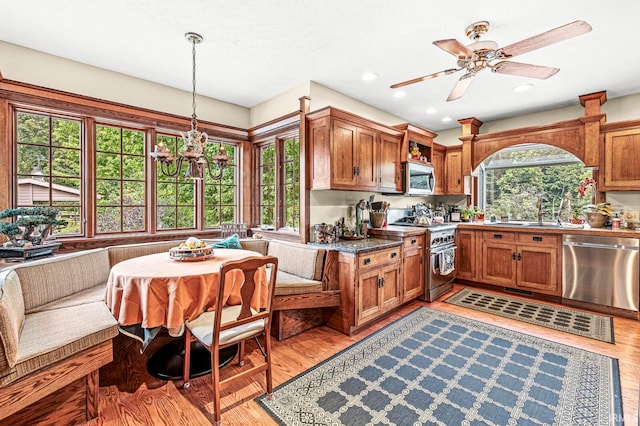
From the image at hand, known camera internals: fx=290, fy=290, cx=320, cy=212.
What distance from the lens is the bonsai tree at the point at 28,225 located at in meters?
2.30

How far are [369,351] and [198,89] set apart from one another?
3.63 metres

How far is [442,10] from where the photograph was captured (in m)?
2.21

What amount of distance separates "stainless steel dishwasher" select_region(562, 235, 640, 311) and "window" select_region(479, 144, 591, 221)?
0.95 meters

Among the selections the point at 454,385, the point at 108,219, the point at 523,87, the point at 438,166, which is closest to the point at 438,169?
the point at 438,166

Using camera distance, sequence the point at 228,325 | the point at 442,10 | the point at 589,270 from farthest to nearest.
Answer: the point at 589,270 → the point at 442,10 → the point at 228,325

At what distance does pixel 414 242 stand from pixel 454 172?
2.23m

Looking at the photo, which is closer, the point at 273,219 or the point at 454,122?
the point at 273,219

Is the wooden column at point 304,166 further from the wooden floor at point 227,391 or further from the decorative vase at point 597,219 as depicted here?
the decorative vase at point 597,219

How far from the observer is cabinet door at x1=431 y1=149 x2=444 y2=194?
5.15 metres

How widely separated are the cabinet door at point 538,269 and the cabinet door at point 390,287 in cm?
205

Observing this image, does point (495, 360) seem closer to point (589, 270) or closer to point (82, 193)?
point (589, 270)

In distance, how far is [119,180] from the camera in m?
3.32

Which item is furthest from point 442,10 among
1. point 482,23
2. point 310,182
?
point 310,182

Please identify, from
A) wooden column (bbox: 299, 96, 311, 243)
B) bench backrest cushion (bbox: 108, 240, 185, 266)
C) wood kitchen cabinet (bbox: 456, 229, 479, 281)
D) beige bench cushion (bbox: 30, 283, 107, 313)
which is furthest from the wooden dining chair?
wood kitchen cabinet (bbox: 456, 229, 479, 281)
